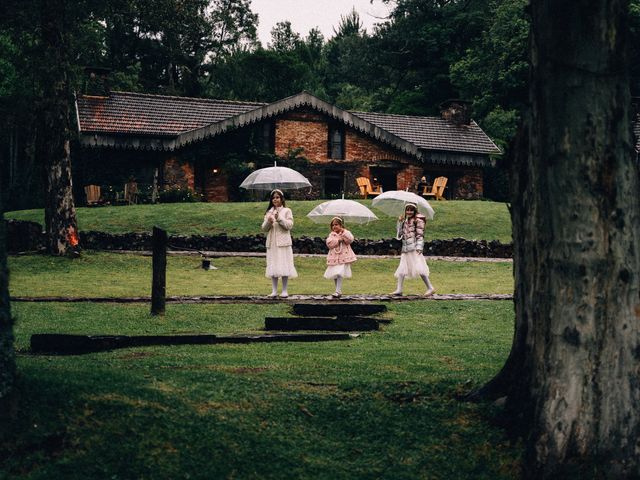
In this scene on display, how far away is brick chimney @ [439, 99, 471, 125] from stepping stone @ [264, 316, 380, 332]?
1431 inches

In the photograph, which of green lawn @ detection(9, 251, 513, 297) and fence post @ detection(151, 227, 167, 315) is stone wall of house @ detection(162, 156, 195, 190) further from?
fence post @ detection(151, 227, 167, 315)

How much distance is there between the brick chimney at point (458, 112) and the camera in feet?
151

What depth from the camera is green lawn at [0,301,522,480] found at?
5.40m

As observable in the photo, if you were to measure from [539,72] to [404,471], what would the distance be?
3.03m

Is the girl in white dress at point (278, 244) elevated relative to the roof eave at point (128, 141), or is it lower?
lower

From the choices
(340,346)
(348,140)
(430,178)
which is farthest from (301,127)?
(340,346)

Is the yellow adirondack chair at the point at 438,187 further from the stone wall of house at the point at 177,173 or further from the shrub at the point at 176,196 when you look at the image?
the stone wall of house at the point at 177,173

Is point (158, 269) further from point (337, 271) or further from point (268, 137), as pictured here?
point (268, 137)

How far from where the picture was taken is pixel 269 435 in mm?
5832

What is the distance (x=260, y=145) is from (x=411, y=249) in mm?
24951

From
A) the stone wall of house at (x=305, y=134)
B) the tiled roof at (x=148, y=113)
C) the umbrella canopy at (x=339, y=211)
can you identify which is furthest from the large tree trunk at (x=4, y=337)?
the stone wall of house at (x=305, y=134)

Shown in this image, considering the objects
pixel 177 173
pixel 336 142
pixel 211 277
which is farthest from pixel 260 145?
pixel 211 277

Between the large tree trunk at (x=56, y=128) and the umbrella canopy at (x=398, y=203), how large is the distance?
32.0 feet

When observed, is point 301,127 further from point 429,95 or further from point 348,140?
point 429,95
